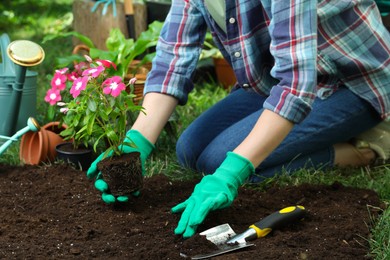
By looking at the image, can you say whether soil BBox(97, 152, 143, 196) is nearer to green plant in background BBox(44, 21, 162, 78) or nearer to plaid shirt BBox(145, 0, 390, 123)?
plaid shirt BBox(145, 0, 390, 123)

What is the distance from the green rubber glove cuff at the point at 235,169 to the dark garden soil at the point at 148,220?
0.17 m

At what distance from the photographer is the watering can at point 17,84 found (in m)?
3.12

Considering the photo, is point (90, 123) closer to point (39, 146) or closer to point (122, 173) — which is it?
point (122, 173)

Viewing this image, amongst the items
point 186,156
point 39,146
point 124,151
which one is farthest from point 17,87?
point 124,151

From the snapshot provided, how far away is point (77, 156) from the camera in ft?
10.1

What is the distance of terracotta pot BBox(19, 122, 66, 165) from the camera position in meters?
3.15

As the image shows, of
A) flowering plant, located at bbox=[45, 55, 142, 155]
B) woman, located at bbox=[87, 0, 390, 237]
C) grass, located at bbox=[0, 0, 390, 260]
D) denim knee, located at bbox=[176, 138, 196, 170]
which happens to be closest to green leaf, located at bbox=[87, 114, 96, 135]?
flowering plant, located at bbox=[45, 55, 142, 155]

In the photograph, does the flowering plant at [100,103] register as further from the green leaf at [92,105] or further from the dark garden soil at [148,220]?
the dark garden soil at [148,220]

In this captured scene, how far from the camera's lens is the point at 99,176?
258 cm

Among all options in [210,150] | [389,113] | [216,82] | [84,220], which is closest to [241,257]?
[84,220]

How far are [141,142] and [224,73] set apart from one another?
1.80 metres

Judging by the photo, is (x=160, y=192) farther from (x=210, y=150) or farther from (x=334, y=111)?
(x=334, y=111)

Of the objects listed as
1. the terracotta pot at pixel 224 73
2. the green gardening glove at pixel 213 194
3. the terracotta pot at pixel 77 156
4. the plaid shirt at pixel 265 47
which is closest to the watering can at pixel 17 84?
the terracotta pot at pixel 77 156

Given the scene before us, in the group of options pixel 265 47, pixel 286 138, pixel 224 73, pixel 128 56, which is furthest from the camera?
pixel 224 73
